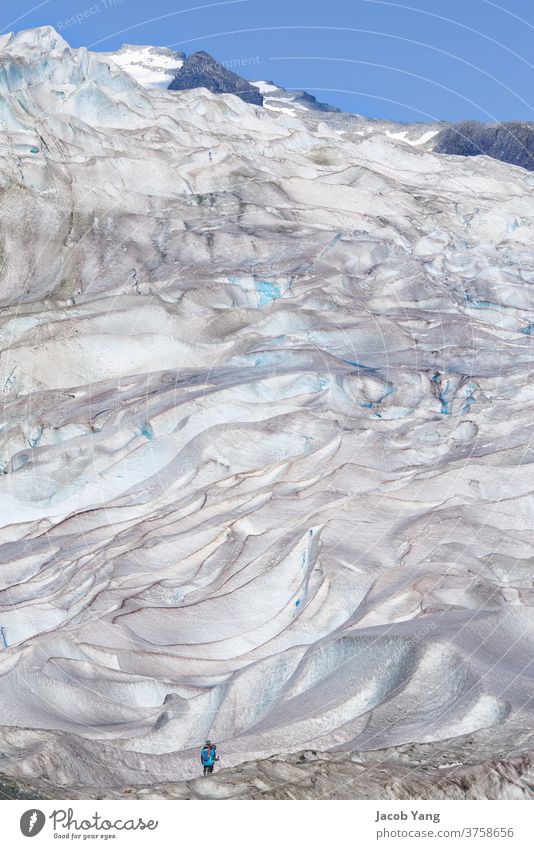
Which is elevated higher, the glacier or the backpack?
the backpack

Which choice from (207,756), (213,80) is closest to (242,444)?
(207,756)

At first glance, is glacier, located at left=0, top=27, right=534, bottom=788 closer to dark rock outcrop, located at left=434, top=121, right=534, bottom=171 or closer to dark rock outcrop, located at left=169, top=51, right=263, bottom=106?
dark rock outcrop, located at left=434, top=121, right=534, bottom=171

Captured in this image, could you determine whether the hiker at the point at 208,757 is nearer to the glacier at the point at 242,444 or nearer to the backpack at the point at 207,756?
the backpack at the point at 207,756

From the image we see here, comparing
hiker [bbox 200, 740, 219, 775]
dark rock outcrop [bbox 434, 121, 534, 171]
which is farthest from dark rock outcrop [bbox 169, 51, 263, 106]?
hiker [bbox 200, 740, 219, 775]

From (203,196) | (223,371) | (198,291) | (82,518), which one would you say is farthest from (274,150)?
(82,518)

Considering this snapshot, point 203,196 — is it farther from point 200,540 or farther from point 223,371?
point 200,540
